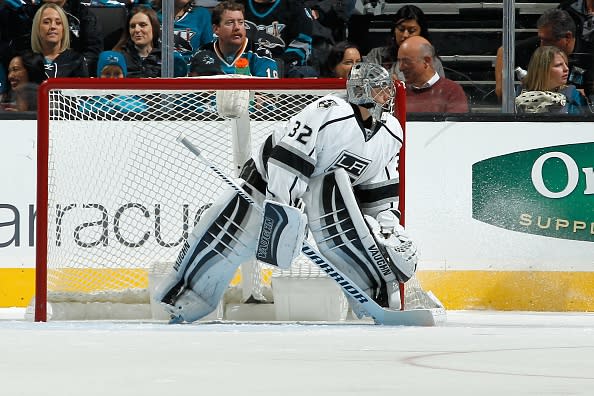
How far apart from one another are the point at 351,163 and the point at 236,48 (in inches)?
59.9

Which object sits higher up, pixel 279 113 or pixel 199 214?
pixel 279 113

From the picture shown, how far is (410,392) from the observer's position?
2357 millimetres

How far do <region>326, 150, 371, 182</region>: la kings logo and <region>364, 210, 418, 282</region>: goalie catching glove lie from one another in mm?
204

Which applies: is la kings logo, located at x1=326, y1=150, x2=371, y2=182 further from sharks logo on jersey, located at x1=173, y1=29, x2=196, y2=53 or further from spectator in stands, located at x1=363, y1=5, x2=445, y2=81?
sharks logo on jersey, located at x1=173, y1=29, x2=196, y2=53

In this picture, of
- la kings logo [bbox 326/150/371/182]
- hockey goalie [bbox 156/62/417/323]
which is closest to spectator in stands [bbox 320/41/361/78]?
hockey goalie [bbox 156/62/417/323]

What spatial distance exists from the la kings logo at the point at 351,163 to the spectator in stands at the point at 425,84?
4.36 ft

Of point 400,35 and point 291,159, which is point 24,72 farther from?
point 291,159

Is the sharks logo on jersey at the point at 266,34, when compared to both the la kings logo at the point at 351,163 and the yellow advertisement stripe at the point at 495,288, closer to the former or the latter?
the yellow advertisement stripe at the point at 495,288

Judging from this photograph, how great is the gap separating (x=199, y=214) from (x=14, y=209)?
0.98 meters

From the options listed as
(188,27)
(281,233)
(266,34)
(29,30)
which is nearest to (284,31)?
(266,34)

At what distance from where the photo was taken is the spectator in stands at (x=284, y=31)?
598cm

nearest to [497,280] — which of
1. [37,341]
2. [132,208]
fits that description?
[132,208]

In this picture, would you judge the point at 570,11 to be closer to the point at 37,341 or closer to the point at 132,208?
the point at 132,208

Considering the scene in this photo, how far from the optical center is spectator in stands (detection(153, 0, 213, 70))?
5.98 meters
